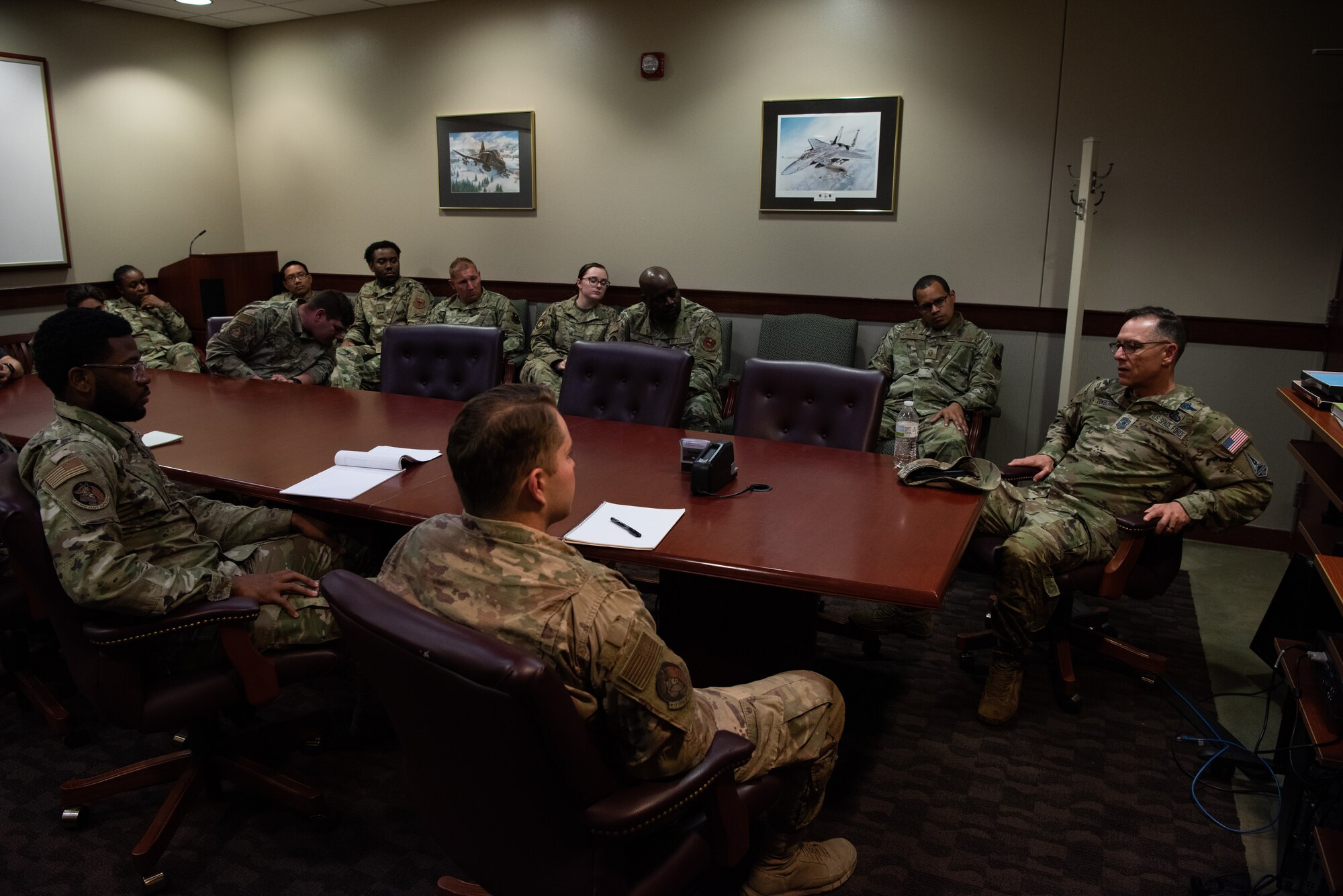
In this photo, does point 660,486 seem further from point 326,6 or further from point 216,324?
point 326,6

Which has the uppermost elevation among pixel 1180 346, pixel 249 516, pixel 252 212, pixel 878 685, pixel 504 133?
pixel 504 133

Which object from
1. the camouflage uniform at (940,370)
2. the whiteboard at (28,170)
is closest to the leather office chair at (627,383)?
the camouflage uniform at (940,370)

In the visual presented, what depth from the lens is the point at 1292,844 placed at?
1.98 meters

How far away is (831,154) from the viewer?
16.4ft

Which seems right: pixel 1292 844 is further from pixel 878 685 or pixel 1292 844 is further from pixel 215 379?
pixel 215 379

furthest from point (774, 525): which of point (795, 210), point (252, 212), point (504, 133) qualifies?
point (252, 212)

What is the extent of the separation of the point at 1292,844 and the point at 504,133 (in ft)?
17.5

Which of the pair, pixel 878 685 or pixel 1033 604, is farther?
pixel 878 685

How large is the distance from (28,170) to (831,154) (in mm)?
4772

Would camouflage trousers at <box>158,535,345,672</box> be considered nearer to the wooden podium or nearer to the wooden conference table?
the wooden conference table

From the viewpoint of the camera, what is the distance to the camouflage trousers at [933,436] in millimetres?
3760

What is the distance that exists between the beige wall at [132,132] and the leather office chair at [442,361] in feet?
10.9

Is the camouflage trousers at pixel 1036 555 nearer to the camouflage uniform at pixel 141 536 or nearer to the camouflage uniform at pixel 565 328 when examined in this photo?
the camouflage uniform at pixel 141 536

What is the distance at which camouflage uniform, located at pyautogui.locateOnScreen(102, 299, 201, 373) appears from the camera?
5574 millimetres
